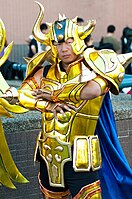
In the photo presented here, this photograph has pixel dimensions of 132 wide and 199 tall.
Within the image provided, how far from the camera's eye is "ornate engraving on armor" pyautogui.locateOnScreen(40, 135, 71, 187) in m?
3.39

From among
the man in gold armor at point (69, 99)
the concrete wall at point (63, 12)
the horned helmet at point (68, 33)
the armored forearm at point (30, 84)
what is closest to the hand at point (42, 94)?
the man in gold armor at point (69, 99)

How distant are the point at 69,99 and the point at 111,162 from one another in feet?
2.35

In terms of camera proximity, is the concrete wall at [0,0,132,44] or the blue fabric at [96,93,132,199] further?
the concrete wall at [0,0,132,44]

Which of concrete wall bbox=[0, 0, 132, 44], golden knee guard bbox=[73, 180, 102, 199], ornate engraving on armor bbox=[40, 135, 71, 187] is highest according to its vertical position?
ornate engraving on armor bbox=[40, 135, 71, 187]

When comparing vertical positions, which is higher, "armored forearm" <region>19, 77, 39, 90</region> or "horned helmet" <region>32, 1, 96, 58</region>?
"horned helmet" <region>32, 1, 96, 58</region>

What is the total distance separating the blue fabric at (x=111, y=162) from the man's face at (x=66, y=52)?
14.8 inches

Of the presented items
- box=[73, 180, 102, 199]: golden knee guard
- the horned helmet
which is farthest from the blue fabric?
the horned helmet

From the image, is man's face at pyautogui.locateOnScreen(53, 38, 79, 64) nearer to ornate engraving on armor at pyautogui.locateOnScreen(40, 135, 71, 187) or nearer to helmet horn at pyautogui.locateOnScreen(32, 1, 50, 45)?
helmet horn at pyautogui.locateOnScreen(32, 1, 50, 45)

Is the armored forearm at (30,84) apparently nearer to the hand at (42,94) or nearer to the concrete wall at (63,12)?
the hand at (42,94)

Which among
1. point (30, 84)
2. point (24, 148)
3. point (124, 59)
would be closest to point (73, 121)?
point (30, 84)

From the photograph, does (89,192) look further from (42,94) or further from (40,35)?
(40,35)

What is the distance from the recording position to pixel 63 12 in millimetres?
14422

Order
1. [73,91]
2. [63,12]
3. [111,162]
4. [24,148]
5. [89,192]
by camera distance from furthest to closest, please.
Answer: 1. [63,12]
2. [24,148]
3. [111,162]
4. [89,192]
5. [73,91]

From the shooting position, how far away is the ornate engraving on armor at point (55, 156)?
3.39 metres
